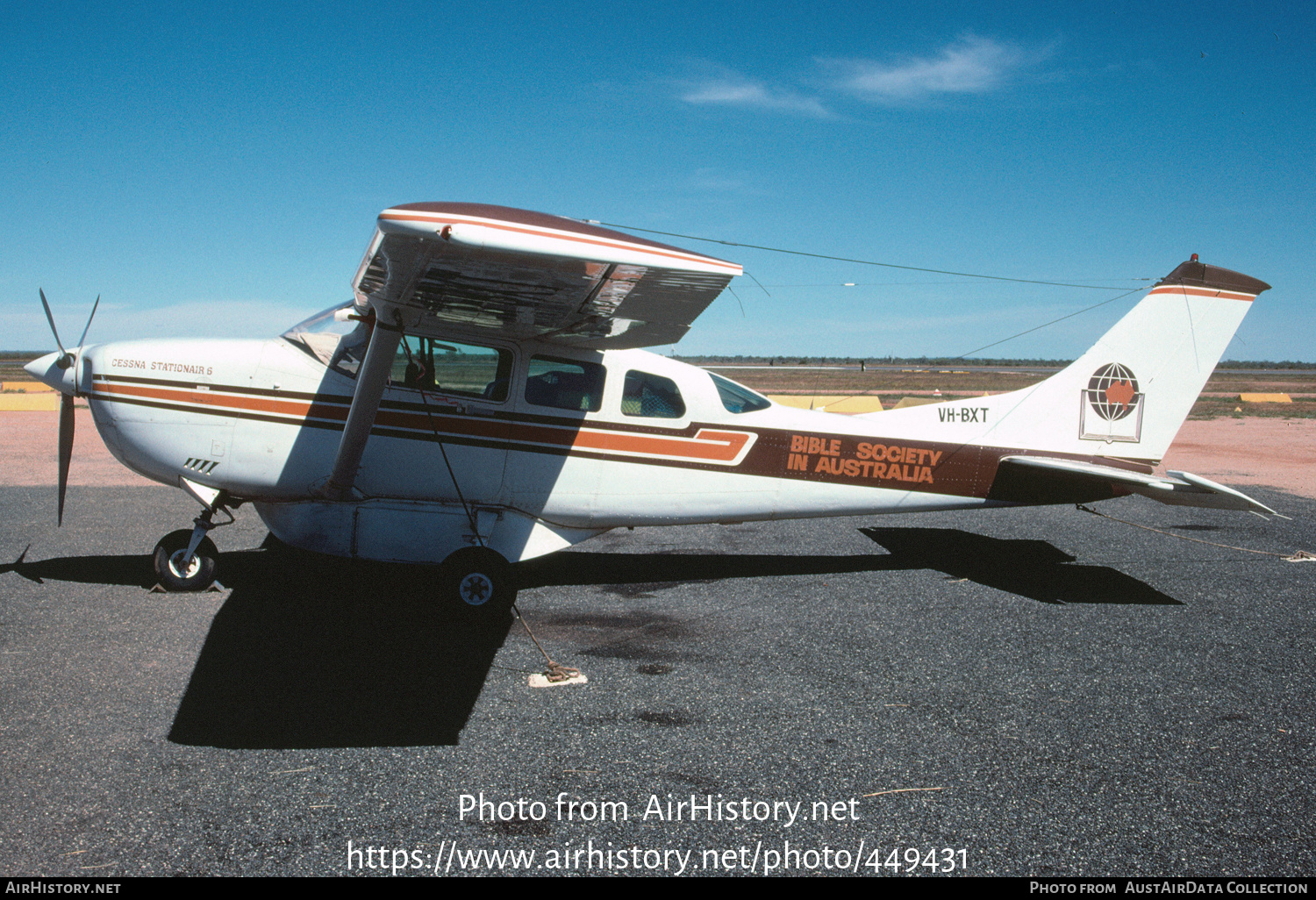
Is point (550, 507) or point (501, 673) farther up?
point (550, 507)

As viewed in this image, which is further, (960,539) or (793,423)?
(960,539)

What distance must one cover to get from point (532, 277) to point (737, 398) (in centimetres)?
284

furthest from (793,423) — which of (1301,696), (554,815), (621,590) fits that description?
(554,815)

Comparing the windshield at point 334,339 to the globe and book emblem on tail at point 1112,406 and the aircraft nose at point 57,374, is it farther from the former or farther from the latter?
the globe and book emblem on tail at point 1112,406

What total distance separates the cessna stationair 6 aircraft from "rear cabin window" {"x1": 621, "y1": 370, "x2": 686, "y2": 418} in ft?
0.06

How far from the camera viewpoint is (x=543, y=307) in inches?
197

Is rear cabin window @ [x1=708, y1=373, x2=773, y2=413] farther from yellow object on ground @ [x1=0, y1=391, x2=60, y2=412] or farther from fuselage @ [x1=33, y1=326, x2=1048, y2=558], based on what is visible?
yellow object on ground @ [x1=0, y1=391, x2=60, y2=412]

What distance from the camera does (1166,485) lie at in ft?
19.7

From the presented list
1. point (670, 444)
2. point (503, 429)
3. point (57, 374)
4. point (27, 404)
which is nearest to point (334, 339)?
point (503, 429)

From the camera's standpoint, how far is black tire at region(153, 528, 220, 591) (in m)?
6.08

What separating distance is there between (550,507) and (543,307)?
187 cm

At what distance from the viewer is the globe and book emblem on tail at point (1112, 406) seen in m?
7.04

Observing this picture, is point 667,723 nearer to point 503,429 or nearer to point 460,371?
point 503,429

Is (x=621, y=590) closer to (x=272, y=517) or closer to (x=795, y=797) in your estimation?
(x=272, y=517)
